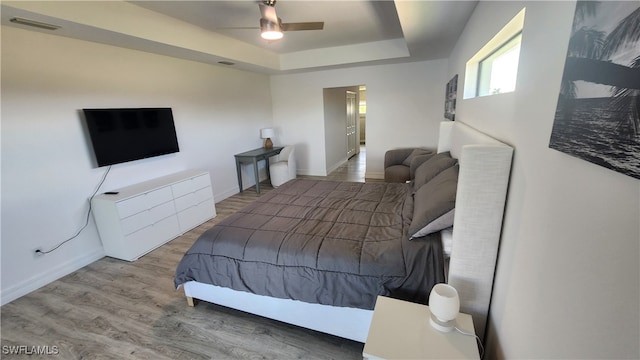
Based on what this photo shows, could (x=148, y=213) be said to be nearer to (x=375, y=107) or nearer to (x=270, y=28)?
(x=270, y=28)

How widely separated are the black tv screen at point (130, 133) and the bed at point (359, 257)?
1.81m

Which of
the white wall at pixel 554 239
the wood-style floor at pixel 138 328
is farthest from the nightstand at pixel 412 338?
the wood-style floor at pixel 138 328

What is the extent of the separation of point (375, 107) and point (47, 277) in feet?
17.0

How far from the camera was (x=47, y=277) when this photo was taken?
8.07ft

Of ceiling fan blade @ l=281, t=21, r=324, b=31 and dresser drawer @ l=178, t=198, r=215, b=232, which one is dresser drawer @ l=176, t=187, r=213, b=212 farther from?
ceiling fan blade @ l=281, t=21, r=324, b=31

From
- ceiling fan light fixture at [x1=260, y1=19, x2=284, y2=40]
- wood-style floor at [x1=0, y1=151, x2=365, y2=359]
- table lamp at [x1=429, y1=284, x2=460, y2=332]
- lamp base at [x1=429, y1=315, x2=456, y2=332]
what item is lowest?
wood-style floor at [x1=0, y1=151, x2=365, y2=359]

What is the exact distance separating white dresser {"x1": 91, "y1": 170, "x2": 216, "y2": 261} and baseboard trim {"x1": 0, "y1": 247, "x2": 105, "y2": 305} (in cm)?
14

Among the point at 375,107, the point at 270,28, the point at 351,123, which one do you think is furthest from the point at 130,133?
the point at 351,123

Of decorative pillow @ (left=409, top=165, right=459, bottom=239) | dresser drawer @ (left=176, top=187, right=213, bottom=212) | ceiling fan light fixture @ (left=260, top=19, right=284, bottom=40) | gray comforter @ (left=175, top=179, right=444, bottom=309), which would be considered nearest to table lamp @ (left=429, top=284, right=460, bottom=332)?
Result: gray comforter @ (left=175, top=179, right=444, bottom=309)

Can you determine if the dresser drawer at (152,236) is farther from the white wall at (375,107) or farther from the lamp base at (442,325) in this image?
the white wall at (375,107)

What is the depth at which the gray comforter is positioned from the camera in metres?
1.55

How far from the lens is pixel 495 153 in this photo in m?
1.16

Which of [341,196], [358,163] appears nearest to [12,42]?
[341,196]

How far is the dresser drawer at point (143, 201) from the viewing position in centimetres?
265
